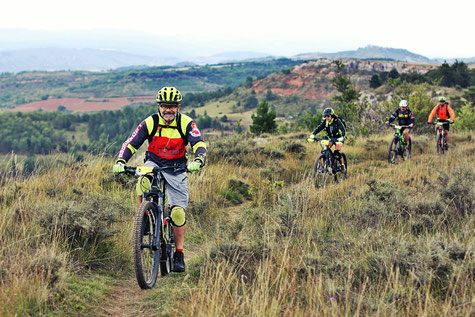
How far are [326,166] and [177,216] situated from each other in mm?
6124

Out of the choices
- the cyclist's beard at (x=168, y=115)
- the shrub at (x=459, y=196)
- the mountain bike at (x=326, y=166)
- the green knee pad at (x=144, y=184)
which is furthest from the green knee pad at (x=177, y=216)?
the mountain bike at (x=326, y=166)

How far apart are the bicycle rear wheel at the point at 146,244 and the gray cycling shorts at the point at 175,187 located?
302mm

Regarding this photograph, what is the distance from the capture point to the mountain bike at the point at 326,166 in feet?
31.3

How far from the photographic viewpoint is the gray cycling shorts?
4.31 metres

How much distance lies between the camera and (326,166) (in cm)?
968

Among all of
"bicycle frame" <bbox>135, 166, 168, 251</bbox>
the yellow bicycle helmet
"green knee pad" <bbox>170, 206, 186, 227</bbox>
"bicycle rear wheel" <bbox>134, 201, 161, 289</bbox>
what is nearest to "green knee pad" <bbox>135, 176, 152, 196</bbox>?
"bicycle frame" <bbox>135, 166, 168, 251</bbox>

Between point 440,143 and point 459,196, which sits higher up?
point 459,196

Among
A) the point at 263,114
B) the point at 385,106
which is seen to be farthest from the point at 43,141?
the point at 385,106

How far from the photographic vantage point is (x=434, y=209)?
5641mm

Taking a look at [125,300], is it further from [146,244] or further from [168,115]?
[168,115]

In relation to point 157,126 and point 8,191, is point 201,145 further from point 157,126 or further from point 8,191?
point 8,191

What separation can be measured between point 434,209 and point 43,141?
13773cm

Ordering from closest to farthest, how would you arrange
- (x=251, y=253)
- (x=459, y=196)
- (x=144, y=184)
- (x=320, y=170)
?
(x=144, y=184) → (x=251, y=253) → (x=459, y=196) → (x=320, y=170)

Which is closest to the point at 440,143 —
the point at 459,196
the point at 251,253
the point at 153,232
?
the point at 459,196
